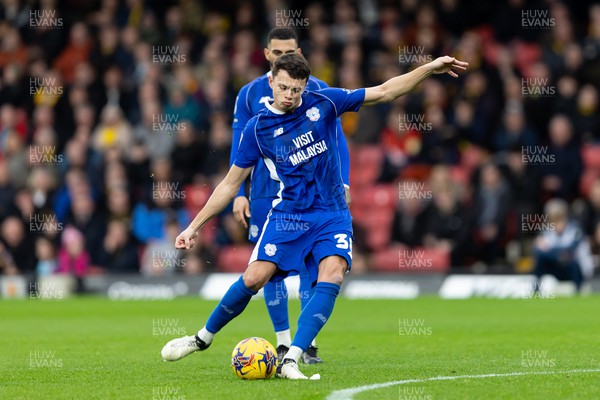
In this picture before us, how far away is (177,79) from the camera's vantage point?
22938 millimetres

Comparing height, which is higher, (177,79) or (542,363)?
(177,79)

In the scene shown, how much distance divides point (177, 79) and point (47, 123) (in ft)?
8.56

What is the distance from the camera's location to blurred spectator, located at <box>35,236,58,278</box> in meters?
21.0

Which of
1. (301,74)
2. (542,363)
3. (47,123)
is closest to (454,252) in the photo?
(47,123)

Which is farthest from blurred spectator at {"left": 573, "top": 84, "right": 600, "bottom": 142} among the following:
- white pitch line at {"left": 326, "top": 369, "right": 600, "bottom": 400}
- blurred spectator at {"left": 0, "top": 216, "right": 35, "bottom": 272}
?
white pitch line at {"left": 326, "top": 369, "right": 600, "bottom": 400}

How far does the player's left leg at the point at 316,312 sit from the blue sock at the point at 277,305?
1280 mm

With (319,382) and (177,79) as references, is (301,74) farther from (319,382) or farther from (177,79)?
(177,79)

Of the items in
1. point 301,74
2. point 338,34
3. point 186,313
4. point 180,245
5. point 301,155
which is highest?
point 338,34

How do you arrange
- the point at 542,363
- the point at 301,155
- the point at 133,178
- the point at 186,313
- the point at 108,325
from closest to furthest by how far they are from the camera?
the point at 301,155
the point at 542,363
the point at 108,325
the point at 186,313
the point at 133,178

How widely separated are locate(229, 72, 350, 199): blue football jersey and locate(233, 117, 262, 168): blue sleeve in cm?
87

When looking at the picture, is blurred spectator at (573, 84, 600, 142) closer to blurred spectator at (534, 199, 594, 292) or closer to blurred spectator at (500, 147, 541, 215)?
blurred spectator at (500, 147, 541, 215)

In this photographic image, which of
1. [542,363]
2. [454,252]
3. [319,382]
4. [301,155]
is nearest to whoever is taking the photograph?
[319,382]

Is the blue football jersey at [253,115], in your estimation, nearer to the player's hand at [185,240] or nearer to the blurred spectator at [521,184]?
the player's hand at [185,240]

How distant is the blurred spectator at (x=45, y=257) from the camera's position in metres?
21.0
